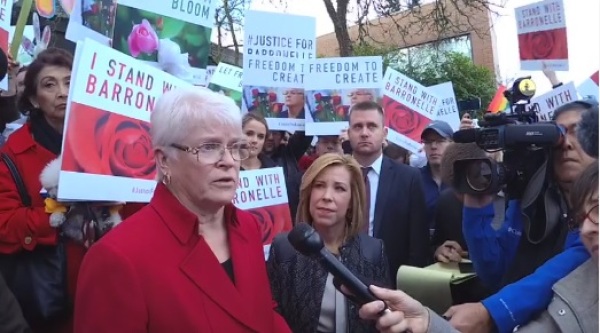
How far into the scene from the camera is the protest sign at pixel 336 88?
15.6 ft

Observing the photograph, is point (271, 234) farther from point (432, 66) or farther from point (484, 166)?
point (432, 66)

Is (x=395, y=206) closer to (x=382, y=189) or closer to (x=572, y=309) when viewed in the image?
(x=382, y=189)

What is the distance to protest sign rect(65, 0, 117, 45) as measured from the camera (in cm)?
322

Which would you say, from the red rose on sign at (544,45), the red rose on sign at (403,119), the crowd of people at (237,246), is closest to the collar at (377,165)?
the crowd of people at (237,246)

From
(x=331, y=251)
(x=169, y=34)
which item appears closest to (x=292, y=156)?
(x=169, y=34)

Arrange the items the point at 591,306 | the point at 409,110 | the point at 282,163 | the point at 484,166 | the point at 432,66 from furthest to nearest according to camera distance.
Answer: the point at 432,66
the point at 409,110
the point at 282,163
the point at 484,166
the point at 591,306

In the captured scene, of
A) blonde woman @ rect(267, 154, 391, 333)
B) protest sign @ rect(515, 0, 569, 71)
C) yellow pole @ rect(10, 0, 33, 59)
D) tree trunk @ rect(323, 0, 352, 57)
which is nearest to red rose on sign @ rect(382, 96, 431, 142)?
protest sign @ rect(515, 0, 569, 71)

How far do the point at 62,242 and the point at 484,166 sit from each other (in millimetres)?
1618

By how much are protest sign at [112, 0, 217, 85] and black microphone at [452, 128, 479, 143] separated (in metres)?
1.60

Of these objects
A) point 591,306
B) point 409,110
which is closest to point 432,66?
point 409,110

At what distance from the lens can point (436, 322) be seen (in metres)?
1.83

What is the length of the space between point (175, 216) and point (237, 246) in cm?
26

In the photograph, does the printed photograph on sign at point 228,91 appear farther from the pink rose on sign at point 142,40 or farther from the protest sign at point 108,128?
the protest sign at point 108,128

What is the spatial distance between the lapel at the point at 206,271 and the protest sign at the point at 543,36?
3.88 metres
